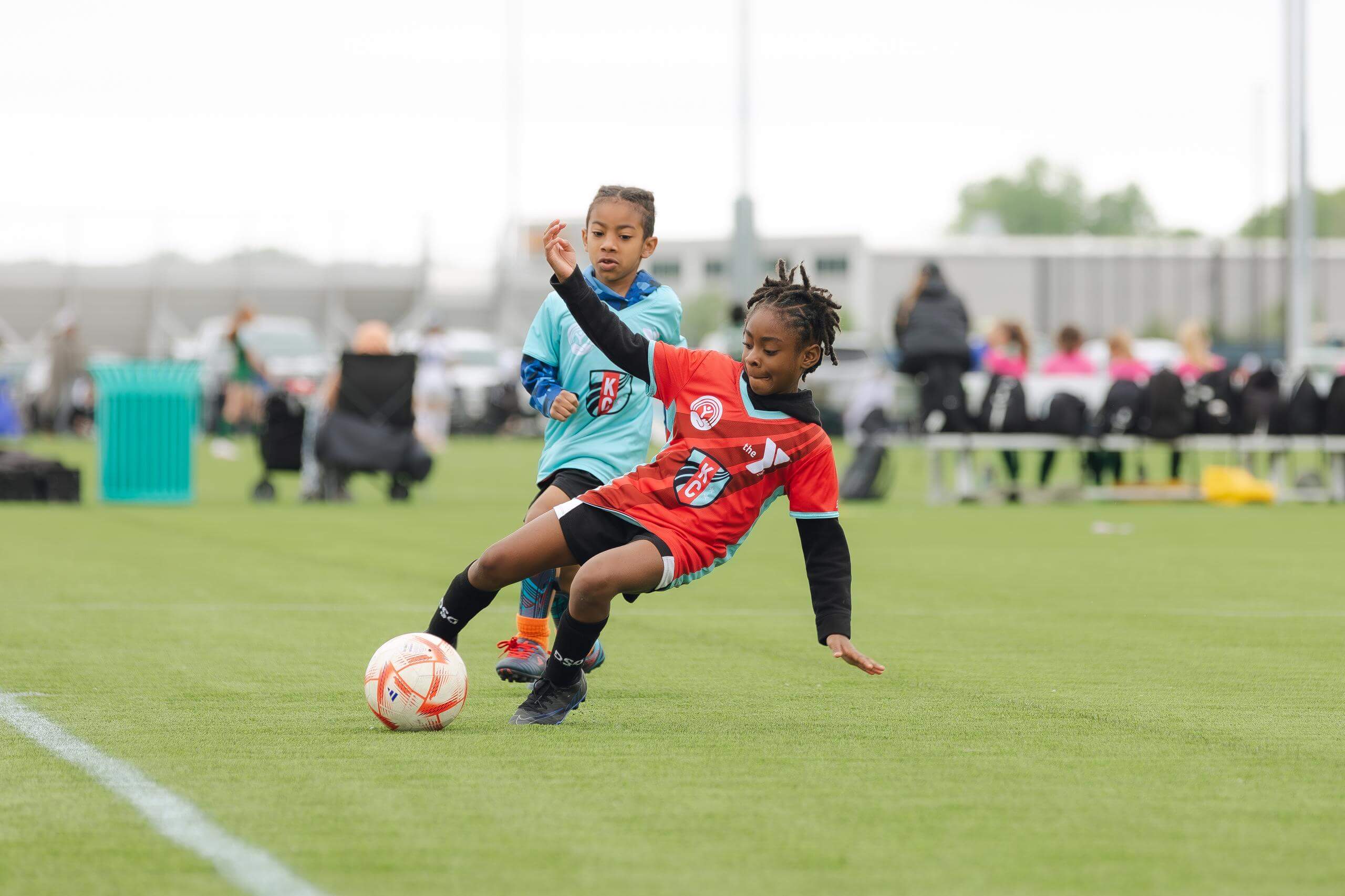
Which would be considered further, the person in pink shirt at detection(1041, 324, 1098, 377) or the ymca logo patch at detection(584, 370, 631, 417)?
the person in pink shirt at detection(1041, 324, 1098, 377)

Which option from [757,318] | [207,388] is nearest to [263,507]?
[757,318]

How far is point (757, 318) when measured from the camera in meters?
5.91

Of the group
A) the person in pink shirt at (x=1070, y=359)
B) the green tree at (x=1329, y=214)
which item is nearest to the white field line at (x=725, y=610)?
the person in pink shirt at (x=1070, y=359)

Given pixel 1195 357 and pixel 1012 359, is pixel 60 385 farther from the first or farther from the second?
pixel 1195 357

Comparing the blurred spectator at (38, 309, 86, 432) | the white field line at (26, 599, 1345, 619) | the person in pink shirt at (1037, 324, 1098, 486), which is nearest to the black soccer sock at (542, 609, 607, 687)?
the white field line at (26, 599, 1345, 619)

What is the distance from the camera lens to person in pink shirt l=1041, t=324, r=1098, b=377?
21.2 m

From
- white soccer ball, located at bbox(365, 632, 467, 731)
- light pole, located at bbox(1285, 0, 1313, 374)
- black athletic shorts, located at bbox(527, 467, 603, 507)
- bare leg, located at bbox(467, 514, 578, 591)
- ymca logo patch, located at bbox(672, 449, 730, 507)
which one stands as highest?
light pole, located at bbox(1285, 0, 1313, 374)

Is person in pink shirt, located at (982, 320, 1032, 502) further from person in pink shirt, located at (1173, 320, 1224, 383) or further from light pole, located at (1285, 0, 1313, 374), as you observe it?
light pole, located at (1285, 0, 1313, 374)

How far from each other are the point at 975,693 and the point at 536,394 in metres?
1.91

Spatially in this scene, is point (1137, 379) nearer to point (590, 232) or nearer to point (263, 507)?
point (263, 507)

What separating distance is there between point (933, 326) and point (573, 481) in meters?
12.4

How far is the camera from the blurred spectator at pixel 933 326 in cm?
1912

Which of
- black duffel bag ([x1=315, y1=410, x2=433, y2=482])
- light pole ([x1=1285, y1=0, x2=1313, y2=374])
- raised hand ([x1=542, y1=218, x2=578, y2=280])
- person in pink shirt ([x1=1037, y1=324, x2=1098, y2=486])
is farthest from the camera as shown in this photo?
light pole ([x1=1285, y1=0, x2=1313, y2=374])

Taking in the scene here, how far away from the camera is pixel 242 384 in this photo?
3197 cm
